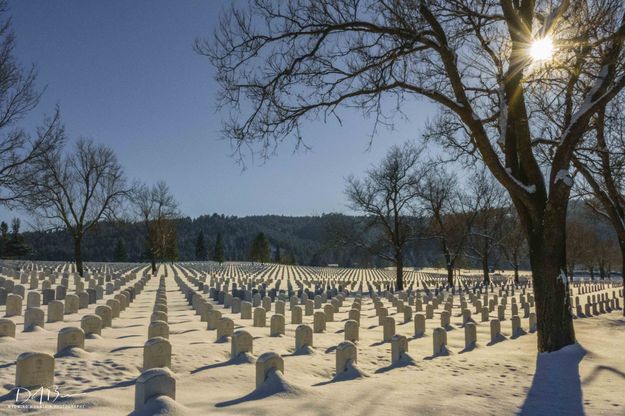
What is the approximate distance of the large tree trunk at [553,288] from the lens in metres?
7.27

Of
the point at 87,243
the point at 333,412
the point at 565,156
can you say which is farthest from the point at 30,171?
the point at 87,243

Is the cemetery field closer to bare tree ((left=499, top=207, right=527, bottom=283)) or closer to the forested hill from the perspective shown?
the forested hill

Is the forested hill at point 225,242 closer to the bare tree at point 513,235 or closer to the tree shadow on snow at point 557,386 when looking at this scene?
the bare tree at point 513,235

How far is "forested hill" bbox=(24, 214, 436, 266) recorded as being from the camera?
91062mm

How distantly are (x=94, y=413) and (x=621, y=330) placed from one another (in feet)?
43.2

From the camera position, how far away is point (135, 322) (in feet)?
29.6

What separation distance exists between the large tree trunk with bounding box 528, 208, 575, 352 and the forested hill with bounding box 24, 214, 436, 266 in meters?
20.4

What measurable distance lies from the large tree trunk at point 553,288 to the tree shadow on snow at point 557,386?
23 centimetres

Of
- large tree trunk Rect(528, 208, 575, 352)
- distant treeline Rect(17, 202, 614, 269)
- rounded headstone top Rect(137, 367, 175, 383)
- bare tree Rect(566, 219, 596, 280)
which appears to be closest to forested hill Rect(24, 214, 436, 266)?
distant treeline Rect(17, 202, 614, 269)

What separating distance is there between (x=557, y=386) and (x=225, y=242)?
14156cm

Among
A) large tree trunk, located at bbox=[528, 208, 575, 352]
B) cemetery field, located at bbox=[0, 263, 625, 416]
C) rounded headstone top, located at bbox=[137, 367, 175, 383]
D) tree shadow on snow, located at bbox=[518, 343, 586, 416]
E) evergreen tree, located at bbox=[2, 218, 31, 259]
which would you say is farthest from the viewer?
evergreen tree, located at bbox=[2, 218, 31, 259]

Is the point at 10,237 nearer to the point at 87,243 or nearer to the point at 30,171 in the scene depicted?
the point at 87,243

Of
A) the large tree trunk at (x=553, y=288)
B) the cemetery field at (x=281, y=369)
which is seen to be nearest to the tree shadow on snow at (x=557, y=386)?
the cemetery field at (x=281, y=369)

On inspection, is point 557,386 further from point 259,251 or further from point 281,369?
point 259,251
